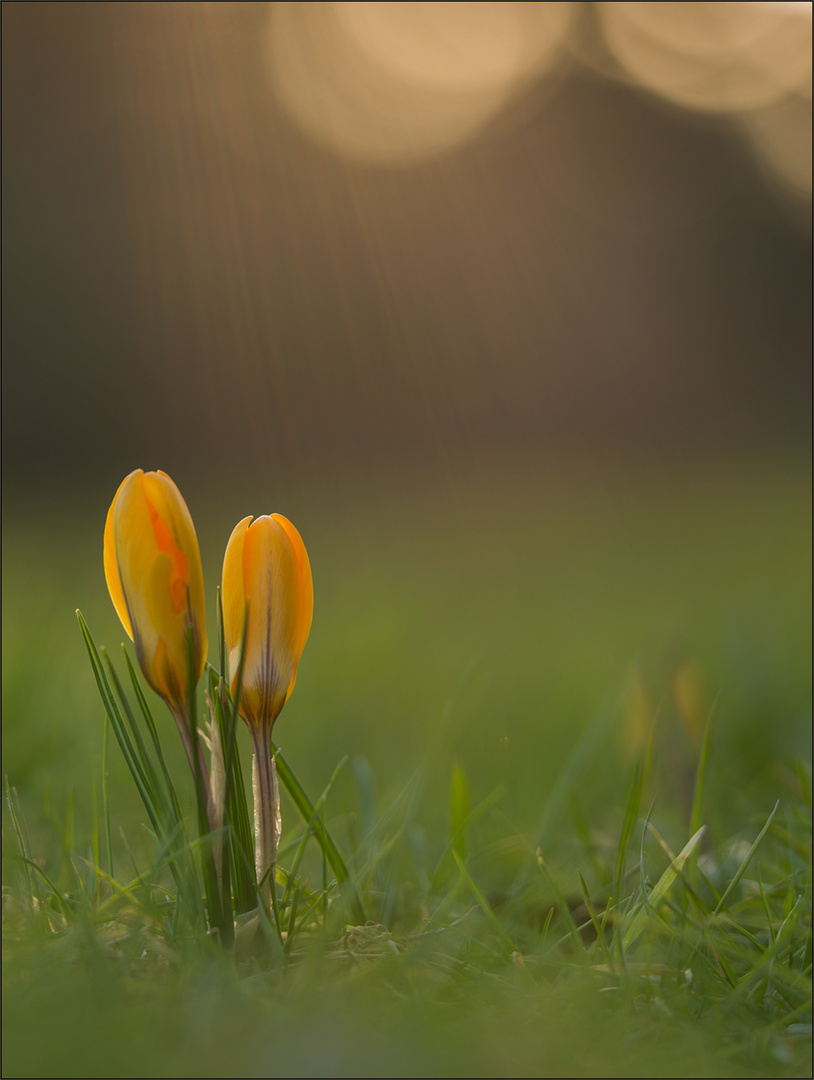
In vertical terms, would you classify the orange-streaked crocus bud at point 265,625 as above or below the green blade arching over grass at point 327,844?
above

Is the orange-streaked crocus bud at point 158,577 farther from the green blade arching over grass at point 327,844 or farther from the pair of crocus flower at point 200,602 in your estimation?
the green blade arching over grass at point 327,844

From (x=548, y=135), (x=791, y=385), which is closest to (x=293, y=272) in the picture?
(x=548, y=135)

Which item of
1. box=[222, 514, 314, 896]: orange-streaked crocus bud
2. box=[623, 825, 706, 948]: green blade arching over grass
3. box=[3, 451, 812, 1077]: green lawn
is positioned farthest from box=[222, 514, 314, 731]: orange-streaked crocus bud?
box=[623, 825, 706, 948]: green blade arching over grass

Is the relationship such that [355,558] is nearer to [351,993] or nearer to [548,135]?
[351,993]

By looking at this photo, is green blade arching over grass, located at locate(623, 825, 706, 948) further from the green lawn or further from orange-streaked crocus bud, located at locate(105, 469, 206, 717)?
orange-streaked crocus bud, located at locate(105, 469, 206, 717)

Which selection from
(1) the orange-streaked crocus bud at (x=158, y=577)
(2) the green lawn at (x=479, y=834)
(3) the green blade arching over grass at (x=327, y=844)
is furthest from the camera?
(3) the green blade arching over grass at (x=327, y=844)

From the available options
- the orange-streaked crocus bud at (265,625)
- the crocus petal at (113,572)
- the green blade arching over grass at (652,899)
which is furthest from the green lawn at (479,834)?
the crocus petal at (113,572)

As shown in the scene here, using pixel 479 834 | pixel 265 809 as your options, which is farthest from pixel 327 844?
pixel 479 834
